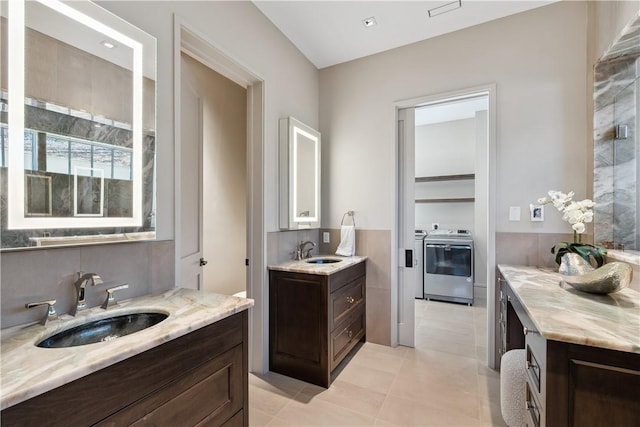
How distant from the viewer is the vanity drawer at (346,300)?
220 centimetres

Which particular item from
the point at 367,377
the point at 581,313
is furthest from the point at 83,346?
the point at 367,377

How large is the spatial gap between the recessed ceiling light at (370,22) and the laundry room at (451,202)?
175 centimetres

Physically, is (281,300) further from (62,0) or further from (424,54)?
Answer: (424,54)

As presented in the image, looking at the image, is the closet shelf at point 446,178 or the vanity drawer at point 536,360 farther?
the closet shelf at point 446,178

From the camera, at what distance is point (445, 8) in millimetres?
2238

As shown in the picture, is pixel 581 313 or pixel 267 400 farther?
pixel 267 400

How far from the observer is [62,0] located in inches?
43.6

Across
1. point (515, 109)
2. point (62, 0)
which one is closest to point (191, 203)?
point (62, 0)

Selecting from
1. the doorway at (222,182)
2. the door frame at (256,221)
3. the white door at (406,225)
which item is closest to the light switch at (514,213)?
the white door at (406,225)

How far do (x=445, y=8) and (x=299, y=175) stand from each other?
1.83 metres

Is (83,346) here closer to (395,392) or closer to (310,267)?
(310,267)

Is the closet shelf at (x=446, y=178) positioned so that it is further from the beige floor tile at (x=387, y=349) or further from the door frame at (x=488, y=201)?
the beige floor tile at (x=387, y=349)

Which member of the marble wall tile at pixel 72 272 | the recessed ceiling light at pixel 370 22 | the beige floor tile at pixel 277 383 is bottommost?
the beige floor tile at pixel 277 383

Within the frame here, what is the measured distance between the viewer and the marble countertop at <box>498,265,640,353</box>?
946 millimetres
